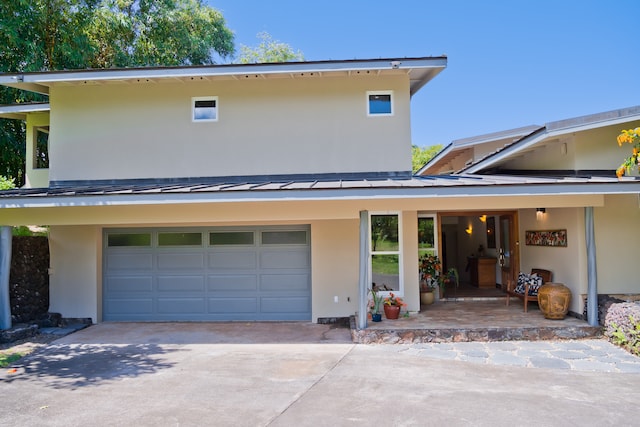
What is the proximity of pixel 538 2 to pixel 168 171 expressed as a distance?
16.6m

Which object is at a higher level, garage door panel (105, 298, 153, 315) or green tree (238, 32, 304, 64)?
green tree (238, 32, 304, 64)

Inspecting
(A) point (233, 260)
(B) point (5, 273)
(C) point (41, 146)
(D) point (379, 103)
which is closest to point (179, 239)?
(A) point (233, 260)

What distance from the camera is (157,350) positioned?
764cm

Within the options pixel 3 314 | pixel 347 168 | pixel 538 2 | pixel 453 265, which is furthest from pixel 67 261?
pixel 538 2

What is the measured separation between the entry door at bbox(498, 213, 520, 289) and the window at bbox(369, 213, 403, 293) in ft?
12.7

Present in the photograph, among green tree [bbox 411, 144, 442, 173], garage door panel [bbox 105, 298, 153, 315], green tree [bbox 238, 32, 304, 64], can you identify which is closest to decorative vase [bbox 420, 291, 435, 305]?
garage door panel [bbox 105, 298, 153, 315]

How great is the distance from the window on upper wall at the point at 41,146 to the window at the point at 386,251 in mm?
8746

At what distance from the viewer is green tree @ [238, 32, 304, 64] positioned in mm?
27781

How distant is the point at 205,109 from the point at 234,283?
400cm

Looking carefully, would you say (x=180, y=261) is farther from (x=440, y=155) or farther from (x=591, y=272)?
(x=440, y=155)

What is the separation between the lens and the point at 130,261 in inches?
399

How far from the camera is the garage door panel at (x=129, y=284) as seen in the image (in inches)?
396

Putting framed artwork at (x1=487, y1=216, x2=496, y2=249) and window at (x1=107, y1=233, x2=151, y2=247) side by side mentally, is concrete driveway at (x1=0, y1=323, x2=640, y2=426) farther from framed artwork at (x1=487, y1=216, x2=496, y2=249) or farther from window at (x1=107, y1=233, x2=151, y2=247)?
framed artwork at (x1=487, y1=216, x2=496, y2=249)

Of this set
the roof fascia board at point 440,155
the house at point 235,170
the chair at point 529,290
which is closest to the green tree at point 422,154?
the roof fascia board at point 440,155
